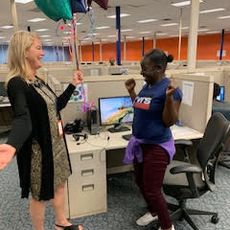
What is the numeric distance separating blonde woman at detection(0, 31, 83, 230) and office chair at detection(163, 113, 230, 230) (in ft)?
2.58

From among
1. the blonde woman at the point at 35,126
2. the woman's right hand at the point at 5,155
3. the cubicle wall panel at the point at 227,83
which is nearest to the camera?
the woman's right hand at the point at 5,155

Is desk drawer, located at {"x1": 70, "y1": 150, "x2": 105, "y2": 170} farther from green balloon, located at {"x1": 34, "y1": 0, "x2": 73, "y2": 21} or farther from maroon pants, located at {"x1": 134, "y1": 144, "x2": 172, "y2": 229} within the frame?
green balloon, located at {"x1": 34, "y1": 0, "x2": 73, "y2": 21}

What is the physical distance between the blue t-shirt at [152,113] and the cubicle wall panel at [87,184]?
50 centimetres

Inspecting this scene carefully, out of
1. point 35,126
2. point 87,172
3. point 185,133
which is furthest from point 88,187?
point 185,133

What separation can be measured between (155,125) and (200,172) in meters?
0.48

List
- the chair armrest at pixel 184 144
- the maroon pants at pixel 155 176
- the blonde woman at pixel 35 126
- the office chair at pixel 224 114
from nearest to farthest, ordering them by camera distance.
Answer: the blonde woman at pixel 35 126, the maroon pants at pixel 155 176, the chair armrest at pixel 184 144, the office chair at pixel 224 114

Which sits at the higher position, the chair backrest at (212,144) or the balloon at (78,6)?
the balloon at (78,6)

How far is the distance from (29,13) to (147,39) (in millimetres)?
10972

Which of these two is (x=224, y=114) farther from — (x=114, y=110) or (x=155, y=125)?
(x=155, y=125)

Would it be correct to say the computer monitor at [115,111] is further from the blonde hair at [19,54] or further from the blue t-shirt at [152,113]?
the blonde hair at [19,54]

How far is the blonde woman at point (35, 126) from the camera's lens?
139 centimetres

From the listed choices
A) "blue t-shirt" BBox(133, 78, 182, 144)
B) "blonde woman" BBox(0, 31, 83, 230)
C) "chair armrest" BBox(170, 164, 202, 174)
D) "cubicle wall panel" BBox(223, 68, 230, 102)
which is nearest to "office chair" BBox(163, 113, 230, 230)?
"chair armrest" BBox(170, 164, 202, 174)

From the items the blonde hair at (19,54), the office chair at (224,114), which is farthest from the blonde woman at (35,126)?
the office chair at (224,114)

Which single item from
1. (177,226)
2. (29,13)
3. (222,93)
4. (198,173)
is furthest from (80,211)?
(29,13)
